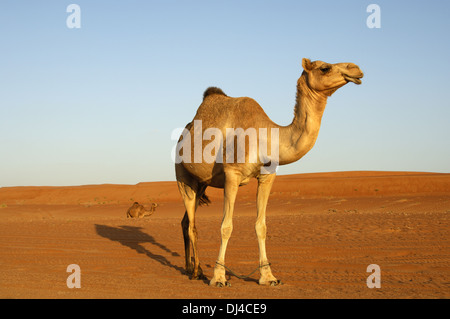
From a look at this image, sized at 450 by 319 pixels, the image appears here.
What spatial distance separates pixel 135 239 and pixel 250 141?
9077 mm

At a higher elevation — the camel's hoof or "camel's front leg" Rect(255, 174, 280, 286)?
"camel's front leg" Rect(255, 174, 280, 286)

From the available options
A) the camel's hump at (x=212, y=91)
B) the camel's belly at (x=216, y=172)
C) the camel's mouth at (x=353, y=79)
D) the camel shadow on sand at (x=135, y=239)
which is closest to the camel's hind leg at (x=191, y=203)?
the camel shadow on sand at (x=135, y=239)

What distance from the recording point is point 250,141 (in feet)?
25.4

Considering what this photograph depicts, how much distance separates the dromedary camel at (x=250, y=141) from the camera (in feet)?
23.7

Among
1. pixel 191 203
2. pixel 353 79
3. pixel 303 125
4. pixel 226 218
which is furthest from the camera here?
pixel 191 203

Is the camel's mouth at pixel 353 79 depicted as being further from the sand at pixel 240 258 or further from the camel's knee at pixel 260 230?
the sand at pixel 240 258

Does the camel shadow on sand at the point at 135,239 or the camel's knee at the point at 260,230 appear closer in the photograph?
the camel's knee at the point at 260,230

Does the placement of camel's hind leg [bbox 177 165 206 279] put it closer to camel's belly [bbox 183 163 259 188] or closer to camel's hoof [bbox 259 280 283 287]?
camel's belly [bbox 183 163 259 188]

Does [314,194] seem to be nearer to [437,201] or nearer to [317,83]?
[437,201]

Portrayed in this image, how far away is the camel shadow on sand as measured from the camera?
11.6 metres

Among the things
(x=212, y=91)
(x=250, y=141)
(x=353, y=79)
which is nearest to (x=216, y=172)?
(x=250, y=141)

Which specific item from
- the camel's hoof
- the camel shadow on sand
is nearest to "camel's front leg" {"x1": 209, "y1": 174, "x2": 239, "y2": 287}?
the camel's hoof

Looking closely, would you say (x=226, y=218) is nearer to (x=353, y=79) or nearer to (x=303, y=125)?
(x=303, y=125)

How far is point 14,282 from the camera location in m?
8.07
